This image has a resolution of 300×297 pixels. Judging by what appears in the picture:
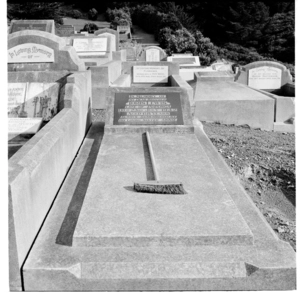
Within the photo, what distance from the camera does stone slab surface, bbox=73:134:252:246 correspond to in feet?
10.4

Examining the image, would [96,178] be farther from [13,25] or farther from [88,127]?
[13,25]

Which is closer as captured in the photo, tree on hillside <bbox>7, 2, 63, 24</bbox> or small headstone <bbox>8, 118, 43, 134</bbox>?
small headstone <bbox>8, 118, 43, 134</bbox>

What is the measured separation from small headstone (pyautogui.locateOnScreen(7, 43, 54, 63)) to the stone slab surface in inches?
137

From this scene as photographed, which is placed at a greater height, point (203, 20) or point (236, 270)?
point (203, 20)

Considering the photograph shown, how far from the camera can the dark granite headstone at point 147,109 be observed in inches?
247

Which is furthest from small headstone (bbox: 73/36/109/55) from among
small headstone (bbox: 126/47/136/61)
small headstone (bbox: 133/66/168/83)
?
small headstone (bbox: 126/47/136/61)

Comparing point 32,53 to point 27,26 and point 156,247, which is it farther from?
point 27,26

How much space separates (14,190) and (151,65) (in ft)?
29.2

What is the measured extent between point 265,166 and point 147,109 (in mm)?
2562

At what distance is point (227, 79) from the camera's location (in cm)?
1139

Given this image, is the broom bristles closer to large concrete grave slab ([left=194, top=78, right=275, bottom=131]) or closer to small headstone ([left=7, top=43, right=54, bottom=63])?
small headstone ([left=7, top=43, right=54, bottom=63])

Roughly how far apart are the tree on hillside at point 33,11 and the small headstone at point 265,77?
87.8 ft

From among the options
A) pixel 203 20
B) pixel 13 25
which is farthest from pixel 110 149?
pixel 203 20

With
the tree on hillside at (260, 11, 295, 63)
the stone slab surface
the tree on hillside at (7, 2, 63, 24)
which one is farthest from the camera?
the tree on hillside at (260, 11, 295, 63)
